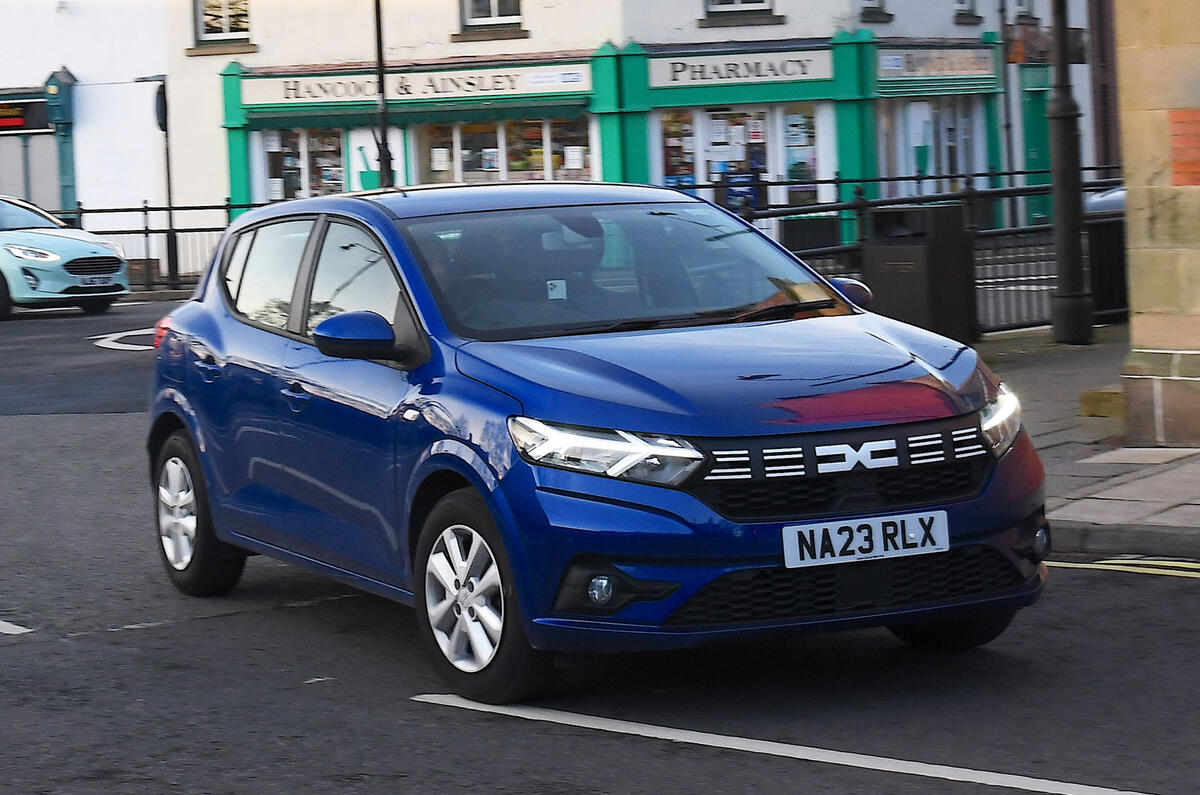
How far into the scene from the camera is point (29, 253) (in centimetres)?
2430

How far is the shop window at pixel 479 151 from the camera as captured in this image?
3672 centimetres

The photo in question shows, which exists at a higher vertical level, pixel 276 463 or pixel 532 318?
pixel 532 318

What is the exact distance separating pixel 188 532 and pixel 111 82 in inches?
1270

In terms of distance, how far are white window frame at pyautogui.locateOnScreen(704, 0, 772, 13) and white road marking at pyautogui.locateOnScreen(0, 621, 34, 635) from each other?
28967 mm

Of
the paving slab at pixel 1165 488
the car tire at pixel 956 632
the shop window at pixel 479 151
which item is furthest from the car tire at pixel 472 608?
the shop window at pixel 479 151

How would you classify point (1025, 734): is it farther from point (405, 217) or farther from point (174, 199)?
point (174, 199)

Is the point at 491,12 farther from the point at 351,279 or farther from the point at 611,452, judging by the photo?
the point at 611,452

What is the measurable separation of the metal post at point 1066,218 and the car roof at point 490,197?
8809 mm

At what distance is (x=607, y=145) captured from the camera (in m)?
35.1

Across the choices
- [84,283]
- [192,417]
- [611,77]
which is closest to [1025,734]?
[192,417]

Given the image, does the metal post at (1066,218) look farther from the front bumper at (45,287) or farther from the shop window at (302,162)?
the shop window at (302,162)

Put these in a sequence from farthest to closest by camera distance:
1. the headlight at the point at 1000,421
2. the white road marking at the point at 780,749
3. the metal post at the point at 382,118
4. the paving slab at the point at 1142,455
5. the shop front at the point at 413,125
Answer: the shop front at the point at 413,125
the metal post at the point at 382,118
the paving slab at the point at 1142,455
the headlight at the point at 1000,421
the white road marking at the point at 780,749

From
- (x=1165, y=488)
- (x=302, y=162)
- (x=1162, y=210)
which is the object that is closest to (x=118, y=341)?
(x=1162, y=210)

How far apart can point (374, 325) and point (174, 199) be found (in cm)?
3335
